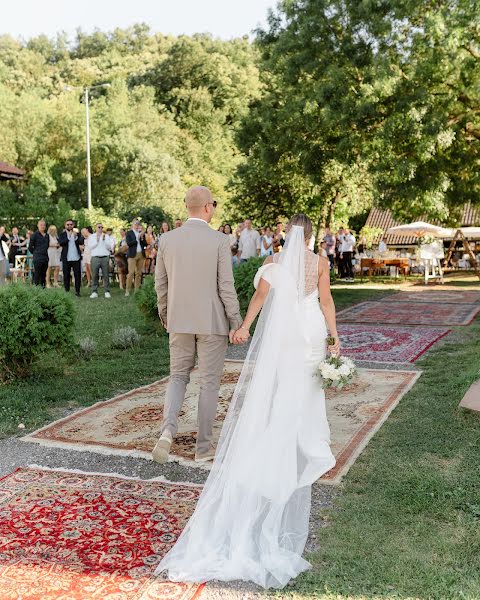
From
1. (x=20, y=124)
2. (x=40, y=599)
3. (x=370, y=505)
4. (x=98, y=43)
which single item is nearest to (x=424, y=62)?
(x=370, y=505)

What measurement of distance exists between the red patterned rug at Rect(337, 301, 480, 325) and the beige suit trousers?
9.21m

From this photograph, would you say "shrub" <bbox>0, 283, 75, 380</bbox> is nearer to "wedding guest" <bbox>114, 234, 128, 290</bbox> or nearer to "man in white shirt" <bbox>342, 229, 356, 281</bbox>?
"wedding guest" <bbox>114, 234, 128, 290</bbox>

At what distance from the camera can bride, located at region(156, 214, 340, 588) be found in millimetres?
3854

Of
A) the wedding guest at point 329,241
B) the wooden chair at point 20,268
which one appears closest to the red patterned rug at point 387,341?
the wedding guest at point 329,241

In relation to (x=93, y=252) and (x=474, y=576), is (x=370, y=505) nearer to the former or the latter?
(x=474, y=576)

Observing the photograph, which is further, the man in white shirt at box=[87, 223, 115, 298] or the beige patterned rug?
the man in white shirt at box=[87, 223, 115, 298]

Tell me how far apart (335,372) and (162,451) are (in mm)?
1545

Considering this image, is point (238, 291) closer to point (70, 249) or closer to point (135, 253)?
Answer: point (135, 253)

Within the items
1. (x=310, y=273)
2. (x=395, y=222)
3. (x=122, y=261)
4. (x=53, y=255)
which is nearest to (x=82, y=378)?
(x=310, y=273)

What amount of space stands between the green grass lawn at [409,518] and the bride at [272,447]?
0.74 ft

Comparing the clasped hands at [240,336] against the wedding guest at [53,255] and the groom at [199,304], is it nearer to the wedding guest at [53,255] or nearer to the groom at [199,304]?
the groom at [199,304]

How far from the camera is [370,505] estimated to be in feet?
15.2

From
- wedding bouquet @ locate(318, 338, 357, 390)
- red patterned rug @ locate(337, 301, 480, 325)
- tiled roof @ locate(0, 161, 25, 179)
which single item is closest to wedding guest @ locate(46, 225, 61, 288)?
tiled roof @ locate(0, 161, 25, 179)

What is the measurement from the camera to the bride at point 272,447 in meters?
3.85
